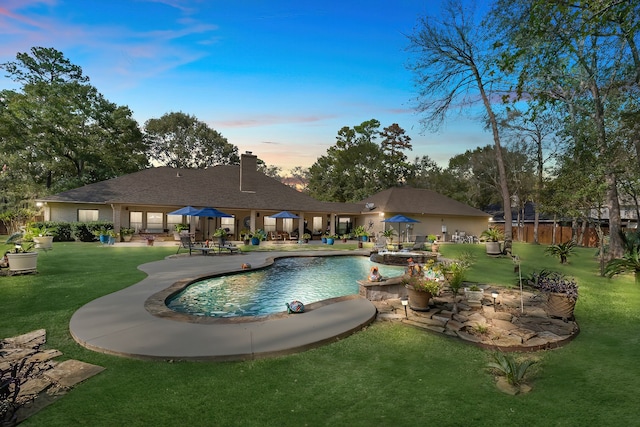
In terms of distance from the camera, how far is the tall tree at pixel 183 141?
44312 millimetres

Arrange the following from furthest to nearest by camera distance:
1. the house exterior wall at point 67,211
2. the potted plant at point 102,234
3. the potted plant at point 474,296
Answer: the house exterior wall at point 67,211 → the potted plant at point 102,234 → the potted plant at point 474,296

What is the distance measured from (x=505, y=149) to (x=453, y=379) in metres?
40.4

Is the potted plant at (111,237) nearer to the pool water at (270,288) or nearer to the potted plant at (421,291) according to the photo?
the pool water at (270,288)

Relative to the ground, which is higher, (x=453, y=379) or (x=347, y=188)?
(x=347, y=188)

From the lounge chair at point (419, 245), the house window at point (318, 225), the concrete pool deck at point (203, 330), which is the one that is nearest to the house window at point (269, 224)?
the house window at point (318, 225)

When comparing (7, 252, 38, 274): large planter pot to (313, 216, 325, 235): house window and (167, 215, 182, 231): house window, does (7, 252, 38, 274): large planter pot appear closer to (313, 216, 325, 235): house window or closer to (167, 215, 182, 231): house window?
(167, 215, 182, 231): house window

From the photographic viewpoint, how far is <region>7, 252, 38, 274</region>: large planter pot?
9430 millimetres

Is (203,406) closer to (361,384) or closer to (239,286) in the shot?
(361,384)

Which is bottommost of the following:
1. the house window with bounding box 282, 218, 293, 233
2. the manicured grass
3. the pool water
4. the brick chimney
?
the pool water

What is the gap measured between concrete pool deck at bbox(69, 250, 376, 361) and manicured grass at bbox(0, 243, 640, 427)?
188 mm

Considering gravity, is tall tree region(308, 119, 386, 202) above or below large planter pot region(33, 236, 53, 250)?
above

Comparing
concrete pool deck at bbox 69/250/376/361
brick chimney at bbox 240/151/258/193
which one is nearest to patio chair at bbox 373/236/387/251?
concrete pool deck at bbox 69/250/376/361

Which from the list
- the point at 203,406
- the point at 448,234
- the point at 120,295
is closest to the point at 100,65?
the point at 120,295

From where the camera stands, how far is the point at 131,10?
39.8 feet
